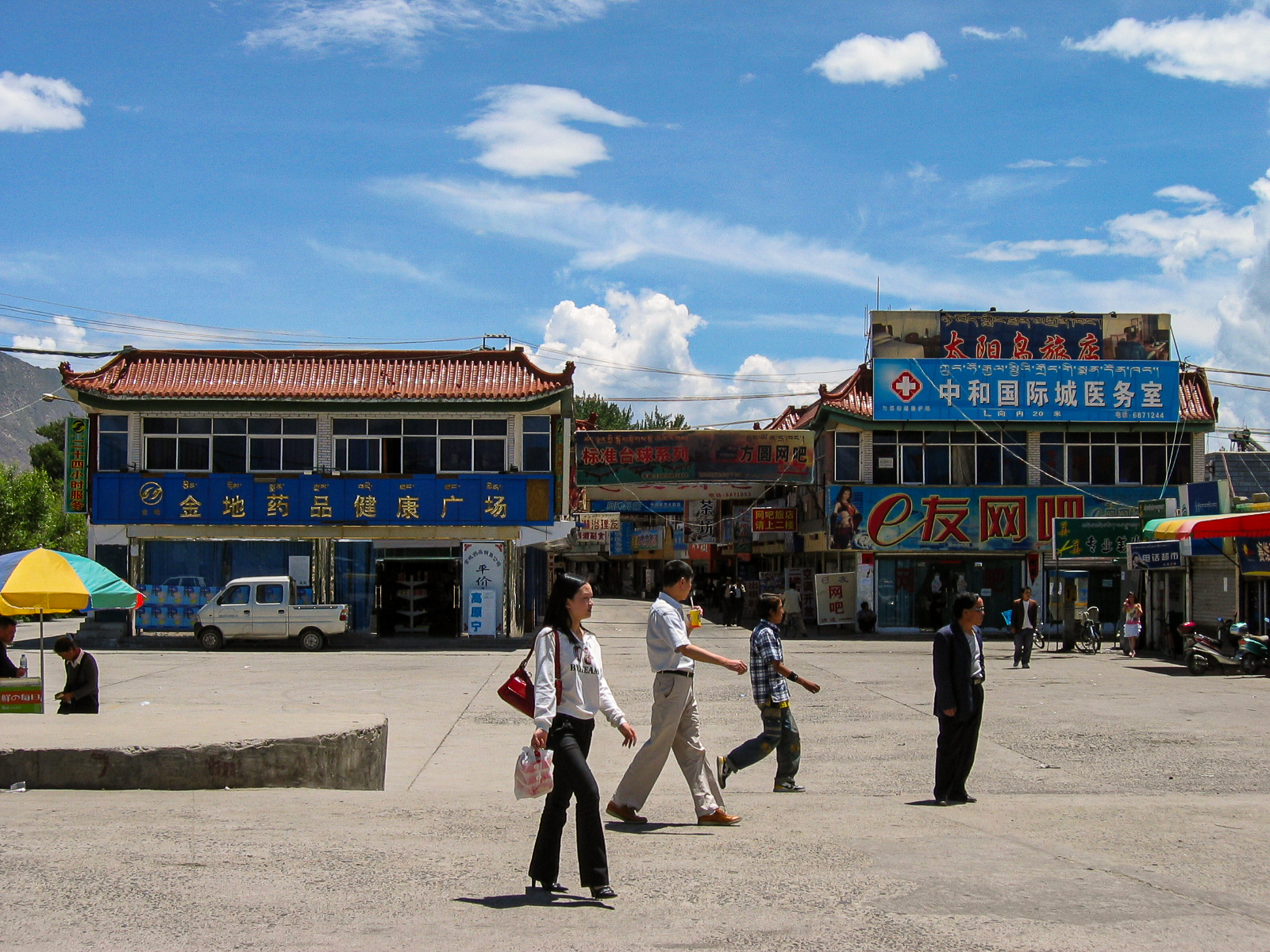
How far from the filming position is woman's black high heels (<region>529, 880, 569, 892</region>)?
593cm

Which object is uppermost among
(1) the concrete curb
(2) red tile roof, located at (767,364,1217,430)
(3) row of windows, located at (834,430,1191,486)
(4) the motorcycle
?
(2) red tile roof, located at (767,364,1217,430)

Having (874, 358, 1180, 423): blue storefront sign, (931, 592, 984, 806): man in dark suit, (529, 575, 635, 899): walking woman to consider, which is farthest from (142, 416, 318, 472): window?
(529, 575, 635, 899): walking woman

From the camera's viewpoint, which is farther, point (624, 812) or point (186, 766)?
point (186, 766)

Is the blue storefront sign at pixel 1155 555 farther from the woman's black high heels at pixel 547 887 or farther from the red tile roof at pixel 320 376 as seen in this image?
the woman's black high heels at pixel 547 887

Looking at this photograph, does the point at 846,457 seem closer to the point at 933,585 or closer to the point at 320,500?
the point at 933,585

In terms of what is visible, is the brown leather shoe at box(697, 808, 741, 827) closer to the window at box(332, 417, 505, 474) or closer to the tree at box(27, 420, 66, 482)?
the window at box(332, 417, 505, 474)

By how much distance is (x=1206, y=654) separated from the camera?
70.7 ft

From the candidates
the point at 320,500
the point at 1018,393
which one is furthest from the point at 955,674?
the point at 1018,393

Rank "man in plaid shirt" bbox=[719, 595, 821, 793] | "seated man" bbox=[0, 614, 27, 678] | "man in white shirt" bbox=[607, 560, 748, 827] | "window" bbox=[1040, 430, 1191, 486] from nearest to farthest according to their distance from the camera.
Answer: "man in white shirt" bbox=[607, 560, 748, 827]
"man in plaid shirt" bbox=[719, 595, 821, 793]
"seated man" bbox=[0, 614, 27, 678]
"window" bbox=[1040, 430, 1191, 486]

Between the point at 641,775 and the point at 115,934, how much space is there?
3.53 m

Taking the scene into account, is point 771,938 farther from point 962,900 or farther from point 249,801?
point 249,801

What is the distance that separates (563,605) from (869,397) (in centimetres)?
3209

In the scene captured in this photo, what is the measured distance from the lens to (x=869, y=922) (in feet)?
18.3

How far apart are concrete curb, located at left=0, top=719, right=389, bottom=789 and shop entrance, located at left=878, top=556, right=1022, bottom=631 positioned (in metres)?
28.9
